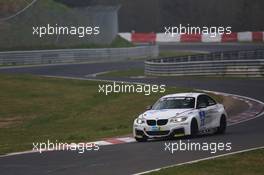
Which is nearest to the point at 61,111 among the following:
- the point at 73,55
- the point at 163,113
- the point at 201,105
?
the point at 201,105

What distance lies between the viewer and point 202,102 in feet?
67.2

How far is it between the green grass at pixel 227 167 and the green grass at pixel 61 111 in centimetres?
604

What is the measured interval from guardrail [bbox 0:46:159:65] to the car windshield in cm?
3940

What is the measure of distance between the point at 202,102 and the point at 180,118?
1664 mm

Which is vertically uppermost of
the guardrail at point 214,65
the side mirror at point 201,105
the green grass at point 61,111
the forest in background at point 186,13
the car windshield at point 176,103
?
the forest in background at point 186,13

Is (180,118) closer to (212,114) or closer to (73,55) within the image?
(212,114)

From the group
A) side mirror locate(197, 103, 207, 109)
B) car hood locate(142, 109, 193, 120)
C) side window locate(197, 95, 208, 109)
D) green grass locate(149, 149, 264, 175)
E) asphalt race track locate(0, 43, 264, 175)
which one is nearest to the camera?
green grass locate(149, 149, 264, 175)

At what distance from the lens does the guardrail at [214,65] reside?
140ft

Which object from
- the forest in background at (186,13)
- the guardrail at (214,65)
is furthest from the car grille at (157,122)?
the forest in background at (186,13)

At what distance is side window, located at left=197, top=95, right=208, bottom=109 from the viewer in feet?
66.4

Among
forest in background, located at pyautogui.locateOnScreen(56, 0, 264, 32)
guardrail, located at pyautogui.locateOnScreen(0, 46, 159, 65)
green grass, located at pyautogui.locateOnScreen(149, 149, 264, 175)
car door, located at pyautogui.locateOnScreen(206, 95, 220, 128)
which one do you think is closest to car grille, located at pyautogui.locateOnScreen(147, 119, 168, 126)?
car door, located at pyautogui.locateOnScreen(206, 95, 220, 128)

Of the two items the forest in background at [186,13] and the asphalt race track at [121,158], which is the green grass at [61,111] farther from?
the forest in background at [186,13]

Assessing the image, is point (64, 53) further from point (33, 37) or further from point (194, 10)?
point (194, 10)

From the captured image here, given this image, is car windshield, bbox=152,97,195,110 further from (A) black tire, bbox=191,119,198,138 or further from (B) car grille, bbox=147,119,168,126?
(B) car grille, bbox=147,119,168,126
